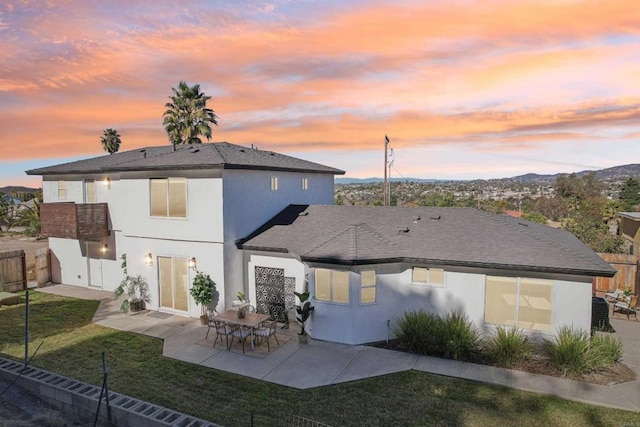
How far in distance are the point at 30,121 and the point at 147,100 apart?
700 cm

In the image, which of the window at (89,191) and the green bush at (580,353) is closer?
the green bush at (580,353)

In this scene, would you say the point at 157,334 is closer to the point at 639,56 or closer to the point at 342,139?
the point at 639,56

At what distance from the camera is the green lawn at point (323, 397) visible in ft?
25.9

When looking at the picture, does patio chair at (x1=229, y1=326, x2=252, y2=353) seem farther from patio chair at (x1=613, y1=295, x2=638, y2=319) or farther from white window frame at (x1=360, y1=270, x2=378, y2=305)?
patio chair at (x1=613, y1=295, x2=638, y2=319)

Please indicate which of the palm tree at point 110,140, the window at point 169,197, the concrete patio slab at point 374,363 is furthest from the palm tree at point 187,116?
the concrete patio slab at point 374,363

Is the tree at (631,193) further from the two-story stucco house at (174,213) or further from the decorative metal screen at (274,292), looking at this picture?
the decorative metal screen at (274,292)

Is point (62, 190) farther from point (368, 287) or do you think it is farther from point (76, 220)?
point (368, 287)

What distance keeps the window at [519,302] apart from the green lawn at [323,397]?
286 centimetres

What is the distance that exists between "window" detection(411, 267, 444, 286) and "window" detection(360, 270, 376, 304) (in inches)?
54.7

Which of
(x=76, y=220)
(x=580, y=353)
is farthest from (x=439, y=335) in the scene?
(x=76, y=220)

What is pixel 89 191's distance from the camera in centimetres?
1891

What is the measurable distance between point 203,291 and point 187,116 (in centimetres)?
2432

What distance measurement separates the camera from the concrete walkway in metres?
9.08

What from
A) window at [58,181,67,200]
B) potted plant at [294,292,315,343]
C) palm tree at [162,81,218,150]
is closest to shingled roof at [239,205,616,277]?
potted plant at [294,292,315,343]
